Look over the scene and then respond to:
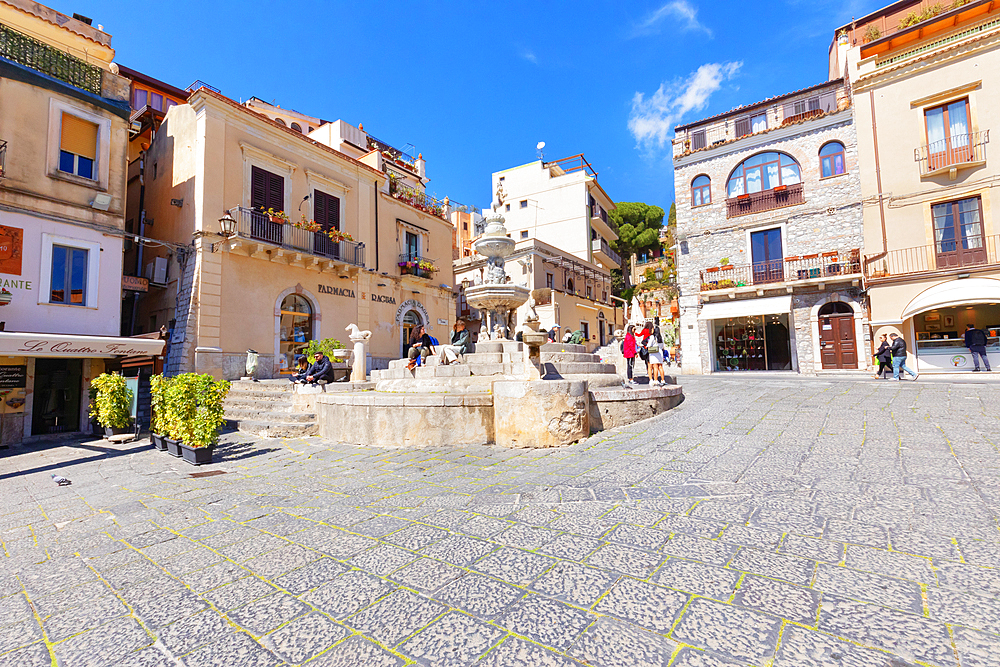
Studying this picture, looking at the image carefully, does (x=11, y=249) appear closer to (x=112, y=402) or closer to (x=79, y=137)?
(x=79, y=137)

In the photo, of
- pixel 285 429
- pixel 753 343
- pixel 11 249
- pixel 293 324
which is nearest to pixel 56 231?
pixel 11 249

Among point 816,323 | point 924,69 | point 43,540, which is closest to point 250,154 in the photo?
point 43,540

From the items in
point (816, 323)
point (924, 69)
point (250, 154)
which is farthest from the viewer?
point (816, 323)

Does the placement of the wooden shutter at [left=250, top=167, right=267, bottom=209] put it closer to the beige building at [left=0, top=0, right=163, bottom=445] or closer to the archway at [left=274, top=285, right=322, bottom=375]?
the archway at [left=274, top=285, right=322, bottom=375]

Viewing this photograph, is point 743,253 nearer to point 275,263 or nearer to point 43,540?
point 275,263

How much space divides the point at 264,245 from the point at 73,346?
5592 millimetres

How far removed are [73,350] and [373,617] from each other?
1191cm

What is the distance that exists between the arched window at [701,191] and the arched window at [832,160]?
14.6 feet

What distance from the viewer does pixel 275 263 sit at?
15.0 m

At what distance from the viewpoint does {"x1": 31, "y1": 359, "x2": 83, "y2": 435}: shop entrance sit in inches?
414

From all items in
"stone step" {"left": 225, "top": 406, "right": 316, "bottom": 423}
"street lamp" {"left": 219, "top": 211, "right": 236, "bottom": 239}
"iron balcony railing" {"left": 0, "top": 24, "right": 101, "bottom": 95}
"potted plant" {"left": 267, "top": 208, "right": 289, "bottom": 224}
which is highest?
"iron balcony railing" {"left": 0, "top": 24, "right": 101, "bottom": 95}

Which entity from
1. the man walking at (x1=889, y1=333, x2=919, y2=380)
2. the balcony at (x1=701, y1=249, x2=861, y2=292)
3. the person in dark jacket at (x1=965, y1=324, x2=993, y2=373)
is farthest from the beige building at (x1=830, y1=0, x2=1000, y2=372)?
the man walking at (x1=889, y1=333, x2=919, y2=380)

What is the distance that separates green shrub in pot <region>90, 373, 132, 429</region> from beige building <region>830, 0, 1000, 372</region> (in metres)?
23.1

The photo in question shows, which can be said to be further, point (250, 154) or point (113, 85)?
point (250, 154)
